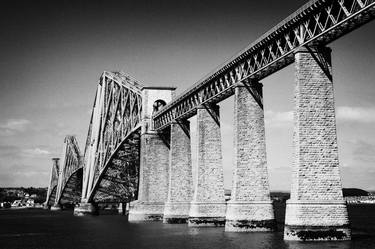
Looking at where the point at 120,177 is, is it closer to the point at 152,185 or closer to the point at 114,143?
the point at 114,143

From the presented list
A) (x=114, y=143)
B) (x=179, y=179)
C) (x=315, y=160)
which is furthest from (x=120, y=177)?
(x=315, y=160)

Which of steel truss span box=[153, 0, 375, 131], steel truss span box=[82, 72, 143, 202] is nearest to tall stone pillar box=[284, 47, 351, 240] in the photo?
steel truss span box=[153, 0, 375, 131]

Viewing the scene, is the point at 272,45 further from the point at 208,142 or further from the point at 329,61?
the point at 208,142

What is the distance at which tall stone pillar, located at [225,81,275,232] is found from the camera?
40.7 meters

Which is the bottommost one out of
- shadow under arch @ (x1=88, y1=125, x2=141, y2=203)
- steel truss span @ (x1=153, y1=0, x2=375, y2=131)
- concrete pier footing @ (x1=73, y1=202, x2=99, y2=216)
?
concrete pier footing @ (x1=73, y1=202, x2=99, y2=216)

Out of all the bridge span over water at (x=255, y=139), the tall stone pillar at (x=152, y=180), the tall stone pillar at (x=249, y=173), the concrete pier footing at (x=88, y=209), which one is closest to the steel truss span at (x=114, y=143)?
the concrete pier footing at (x=88, y=209)

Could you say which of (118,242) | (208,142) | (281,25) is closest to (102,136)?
(208,142)

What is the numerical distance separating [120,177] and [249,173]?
5697 centimetres

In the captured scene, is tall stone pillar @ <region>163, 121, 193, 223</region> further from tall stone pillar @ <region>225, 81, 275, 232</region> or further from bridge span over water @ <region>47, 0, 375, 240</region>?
tall stone pillar @ <region>225, 81, 275, 232</region>

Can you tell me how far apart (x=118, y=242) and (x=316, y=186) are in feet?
56.5

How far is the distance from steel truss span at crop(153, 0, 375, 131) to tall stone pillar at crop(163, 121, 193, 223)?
20.8 ft

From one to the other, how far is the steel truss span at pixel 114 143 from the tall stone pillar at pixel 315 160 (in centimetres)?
4852

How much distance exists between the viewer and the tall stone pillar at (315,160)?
101ft

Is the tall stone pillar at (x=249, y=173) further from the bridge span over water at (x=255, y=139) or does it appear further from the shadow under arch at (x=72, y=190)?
the shadow under arch at (x=72, y=190)
